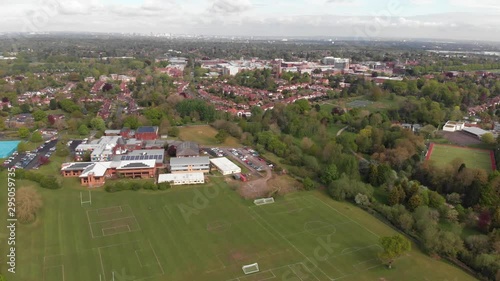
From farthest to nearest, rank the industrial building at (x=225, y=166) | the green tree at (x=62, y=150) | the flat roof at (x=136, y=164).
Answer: the green tree at (x=62, y=150) → the industrial building at (x=225, y=166) → the flat roof at (x=136, y=164)

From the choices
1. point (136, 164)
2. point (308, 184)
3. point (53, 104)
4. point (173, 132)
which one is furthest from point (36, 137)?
point (308, 184)

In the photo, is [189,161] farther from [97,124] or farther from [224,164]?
[97,124]

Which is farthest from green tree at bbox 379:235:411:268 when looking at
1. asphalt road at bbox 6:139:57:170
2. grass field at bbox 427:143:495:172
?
asphalt road at bbox 6:139:57:170

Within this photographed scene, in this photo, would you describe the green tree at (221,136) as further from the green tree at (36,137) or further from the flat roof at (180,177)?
the green tree at (36,137)

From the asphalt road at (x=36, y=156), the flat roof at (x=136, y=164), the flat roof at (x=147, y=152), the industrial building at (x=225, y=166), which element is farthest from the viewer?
the flat roof at (x=147, y=152)

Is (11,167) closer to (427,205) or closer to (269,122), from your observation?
(269,122)

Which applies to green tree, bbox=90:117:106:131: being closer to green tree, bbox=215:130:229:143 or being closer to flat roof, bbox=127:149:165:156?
flat roof, bbox=127:149:165:156

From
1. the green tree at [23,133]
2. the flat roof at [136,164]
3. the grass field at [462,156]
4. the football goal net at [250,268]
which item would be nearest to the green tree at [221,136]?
the flat roof at [136,164]
